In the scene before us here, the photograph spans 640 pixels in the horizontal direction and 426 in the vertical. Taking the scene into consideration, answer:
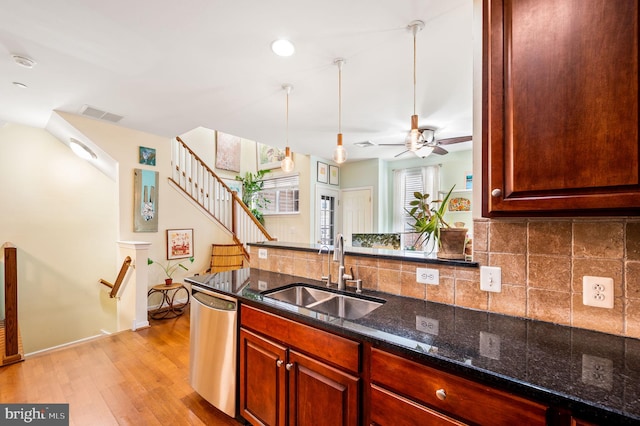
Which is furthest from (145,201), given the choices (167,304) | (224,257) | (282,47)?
(282,47)

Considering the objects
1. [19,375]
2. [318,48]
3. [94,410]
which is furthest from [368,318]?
[19,375]

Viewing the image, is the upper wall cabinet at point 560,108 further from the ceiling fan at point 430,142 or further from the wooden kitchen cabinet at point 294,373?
the ceiling fan at point 430,142

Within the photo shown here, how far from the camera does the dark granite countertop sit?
2.39 feet

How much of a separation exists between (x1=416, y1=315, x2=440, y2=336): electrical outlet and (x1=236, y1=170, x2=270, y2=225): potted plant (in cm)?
535

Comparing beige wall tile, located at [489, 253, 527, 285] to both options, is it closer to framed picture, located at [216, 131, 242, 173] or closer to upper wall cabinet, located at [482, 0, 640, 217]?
upper wall cabinet, located at [482, 0, 640, 217]

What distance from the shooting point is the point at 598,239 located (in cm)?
112

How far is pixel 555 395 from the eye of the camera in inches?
28.7

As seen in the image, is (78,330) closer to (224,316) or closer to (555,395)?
(224,316)

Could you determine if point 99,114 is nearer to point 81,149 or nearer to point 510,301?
point 81,149

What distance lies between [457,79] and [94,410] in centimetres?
399

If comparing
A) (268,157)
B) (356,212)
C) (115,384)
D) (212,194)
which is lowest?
(115,384)

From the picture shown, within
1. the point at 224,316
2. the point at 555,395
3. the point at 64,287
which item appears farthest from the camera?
the point at 64,287

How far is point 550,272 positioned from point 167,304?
179 inches

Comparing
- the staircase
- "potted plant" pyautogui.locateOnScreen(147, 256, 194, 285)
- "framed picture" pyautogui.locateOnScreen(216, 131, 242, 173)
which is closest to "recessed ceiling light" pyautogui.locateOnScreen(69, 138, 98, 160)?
the staircase
